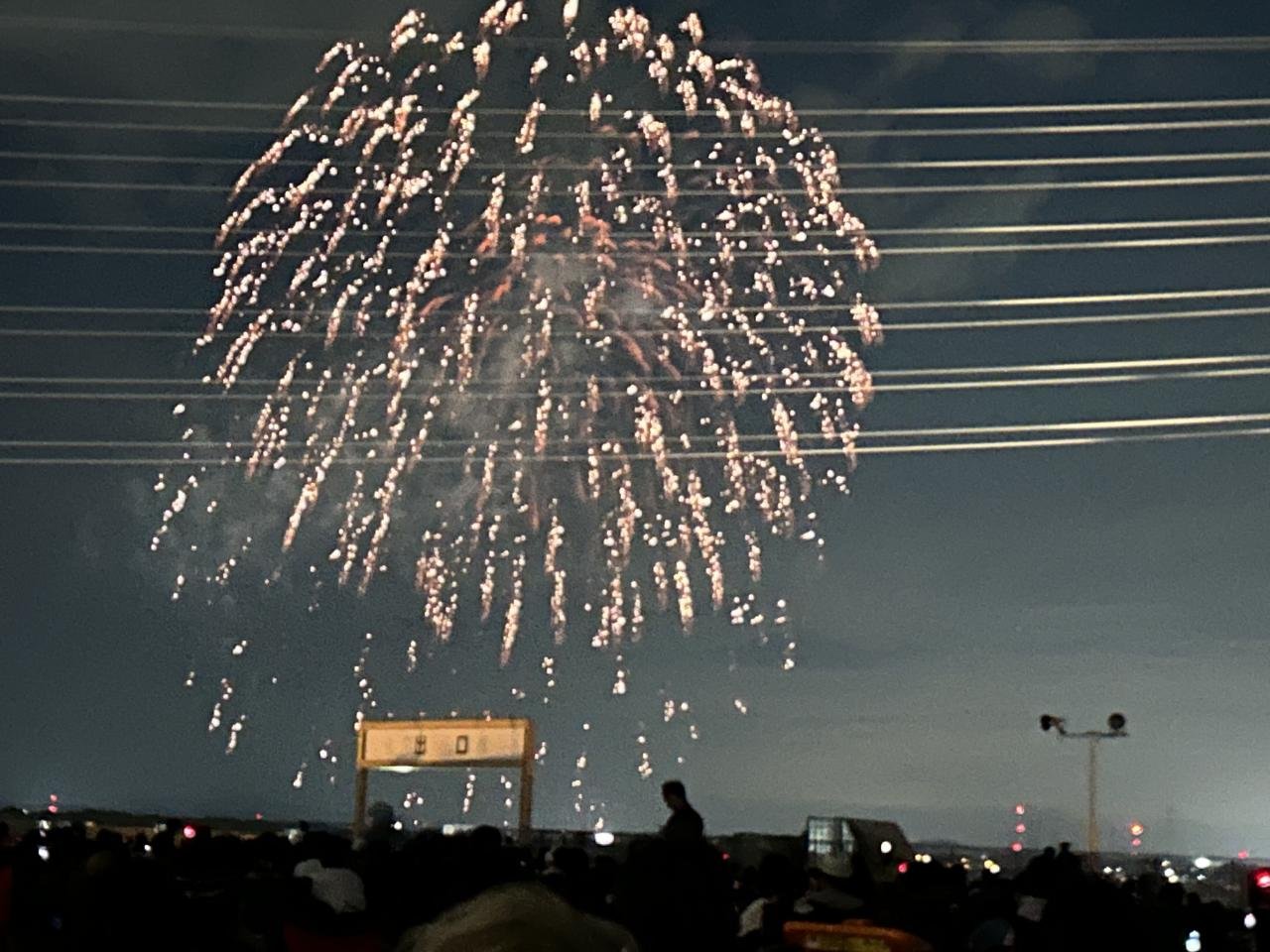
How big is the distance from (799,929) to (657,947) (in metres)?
2.29

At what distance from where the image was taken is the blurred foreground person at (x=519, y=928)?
309 centimetres

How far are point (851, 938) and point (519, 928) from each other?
619cm

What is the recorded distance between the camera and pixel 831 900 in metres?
10.9

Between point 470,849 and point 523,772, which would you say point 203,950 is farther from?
point 523,772

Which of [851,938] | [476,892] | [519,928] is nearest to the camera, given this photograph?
[519,928]

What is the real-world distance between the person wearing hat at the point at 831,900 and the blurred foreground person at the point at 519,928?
765cm

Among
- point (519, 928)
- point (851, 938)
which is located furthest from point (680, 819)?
point (519, 928)

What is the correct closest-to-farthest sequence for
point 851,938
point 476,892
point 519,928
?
point 519,928
point 851,938
point 476,892

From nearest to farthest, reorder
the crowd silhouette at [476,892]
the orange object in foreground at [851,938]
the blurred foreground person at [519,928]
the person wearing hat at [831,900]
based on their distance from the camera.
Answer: the blurred foreground person at [519,928]
the orange object in foreground at [851,938]
the person wearing hat at [831,900]
the crowd silhouette at [476,892]

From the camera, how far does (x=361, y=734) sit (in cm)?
4169

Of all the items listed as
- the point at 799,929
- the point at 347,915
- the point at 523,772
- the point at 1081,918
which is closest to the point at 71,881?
the point at 347,915

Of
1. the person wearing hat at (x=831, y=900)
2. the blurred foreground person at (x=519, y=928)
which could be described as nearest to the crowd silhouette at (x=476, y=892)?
the person wearing hat at (x=831, y=900)

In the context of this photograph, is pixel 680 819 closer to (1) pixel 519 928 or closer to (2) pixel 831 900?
(2) pixel 831 900

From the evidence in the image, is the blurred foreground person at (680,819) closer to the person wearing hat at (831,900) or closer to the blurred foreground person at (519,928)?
the person wearing hat at (831,900)
